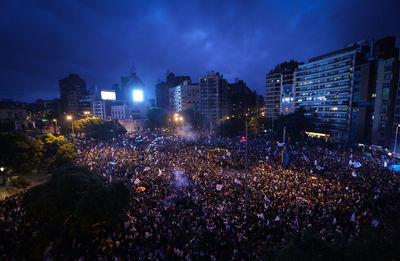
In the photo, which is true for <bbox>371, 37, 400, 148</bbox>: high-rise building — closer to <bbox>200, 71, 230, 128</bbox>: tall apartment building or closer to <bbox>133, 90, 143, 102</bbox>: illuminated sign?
<bbox>200, 71, 230, 128</bbox>: tall apartment building

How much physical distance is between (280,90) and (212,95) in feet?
101

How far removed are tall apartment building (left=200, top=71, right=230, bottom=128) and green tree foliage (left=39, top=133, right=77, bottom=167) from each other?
69.0 m

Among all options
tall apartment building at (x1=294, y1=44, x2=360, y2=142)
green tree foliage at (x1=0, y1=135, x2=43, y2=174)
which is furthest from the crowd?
tall apartment building at (x1=294, y1=44, x2=360, y2=142)

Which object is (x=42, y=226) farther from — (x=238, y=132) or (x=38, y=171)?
(x=238, y=132)

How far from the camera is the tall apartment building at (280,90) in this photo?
73.9 m

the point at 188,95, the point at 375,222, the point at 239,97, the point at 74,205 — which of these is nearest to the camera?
the point at 74,205

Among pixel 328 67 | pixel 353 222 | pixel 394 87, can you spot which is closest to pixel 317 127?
pixel 328 67

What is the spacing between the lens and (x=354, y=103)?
51.9 metres

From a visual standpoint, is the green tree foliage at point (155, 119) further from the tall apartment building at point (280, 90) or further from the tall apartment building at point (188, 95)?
the tall apartment building at point (280, 90)

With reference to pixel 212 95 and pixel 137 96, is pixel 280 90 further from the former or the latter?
pixel 137 96

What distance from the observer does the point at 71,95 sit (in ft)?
366

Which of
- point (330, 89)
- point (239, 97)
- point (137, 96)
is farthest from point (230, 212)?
point (239, 97)

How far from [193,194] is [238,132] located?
41.8m

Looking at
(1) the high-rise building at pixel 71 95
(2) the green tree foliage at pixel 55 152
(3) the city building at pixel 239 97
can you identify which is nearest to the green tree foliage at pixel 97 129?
(2) the green tree foliage at pixel 55 152
